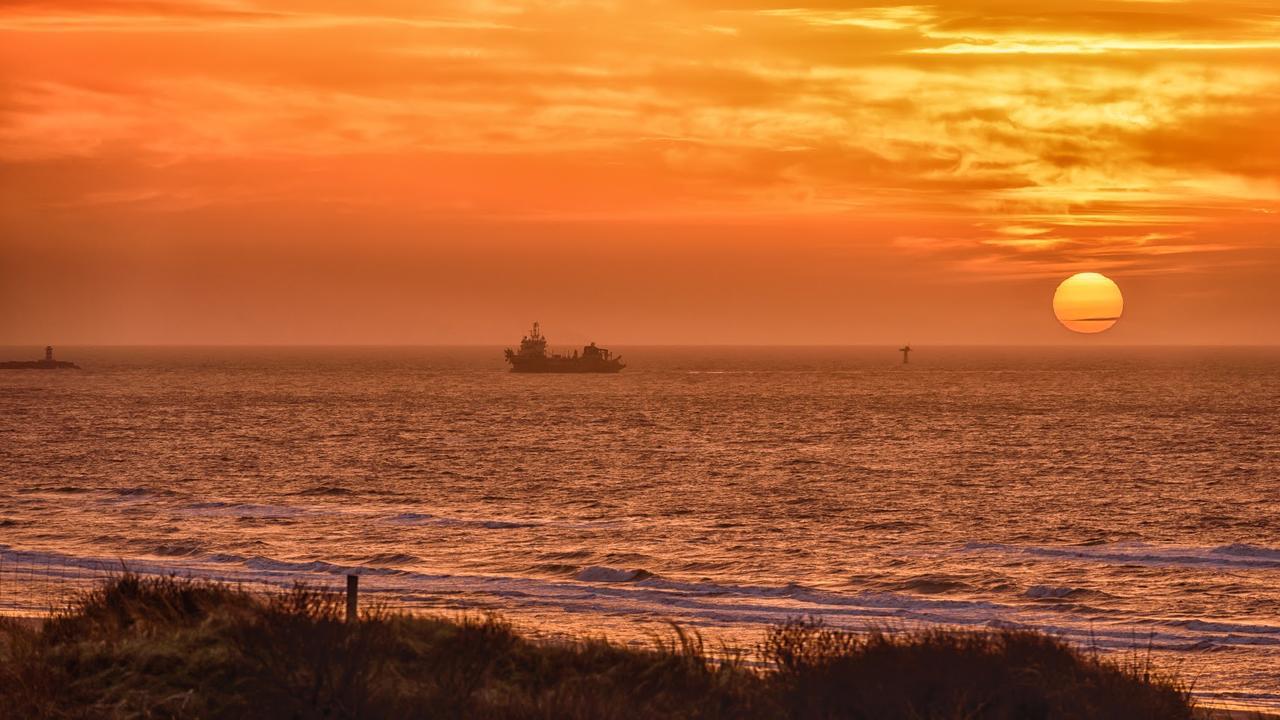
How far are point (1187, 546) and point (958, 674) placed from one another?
1221 inches

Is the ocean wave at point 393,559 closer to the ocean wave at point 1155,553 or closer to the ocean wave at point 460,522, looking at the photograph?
the ocean wave at point 460,522

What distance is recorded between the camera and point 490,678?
43.0 feet

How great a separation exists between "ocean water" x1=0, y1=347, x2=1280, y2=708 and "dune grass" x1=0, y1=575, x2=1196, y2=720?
555 cm

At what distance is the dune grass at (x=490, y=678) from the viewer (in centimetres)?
1188

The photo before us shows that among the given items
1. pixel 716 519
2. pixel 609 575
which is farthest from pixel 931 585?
pixel 716 519

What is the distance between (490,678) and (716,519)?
3335 cm

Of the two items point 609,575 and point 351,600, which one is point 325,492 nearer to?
point 609,575

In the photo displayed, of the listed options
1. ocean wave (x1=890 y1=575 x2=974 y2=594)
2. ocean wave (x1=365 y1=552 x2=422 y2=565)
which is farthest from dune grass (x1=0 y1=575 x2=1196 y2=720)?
ocean wave (x1=365 y1=552 x2=422 y2=565)

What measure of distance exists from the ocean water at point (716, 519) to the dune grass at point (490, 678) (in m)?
5.55

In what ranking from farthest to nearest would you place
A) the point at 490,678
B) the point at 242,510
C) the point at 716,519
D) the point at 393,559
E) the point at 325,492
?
the point at 325,492
the point at 242,510
the point at 716,519
the point at 393,559
the point at 490,678

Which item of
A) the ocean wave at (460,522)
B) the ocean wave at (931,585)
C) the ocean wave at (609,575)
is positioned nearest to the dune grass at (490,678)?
the ocean wave at (931,585)

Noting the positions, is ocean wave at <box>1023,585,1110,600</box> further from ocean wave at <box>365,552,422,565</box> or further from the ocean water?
ocean wave at <box>365,552,422,565</box>

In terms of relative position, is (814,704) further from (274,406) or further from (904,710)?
(274,406)

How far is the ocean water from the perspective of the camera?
2766 centimetres
